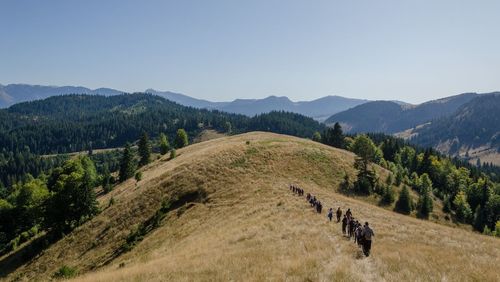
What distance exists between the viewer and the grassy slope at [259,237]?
49.5 ft

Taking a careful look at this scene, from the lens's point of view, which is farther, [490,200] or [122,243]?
[490,200]

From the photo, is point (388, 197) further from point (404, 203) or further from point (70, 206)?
point (70, 206)

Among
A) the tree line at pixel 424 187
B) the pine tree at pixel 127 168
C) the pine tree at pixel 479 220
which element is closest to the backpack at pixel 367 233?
the tree line at pixel 424 187

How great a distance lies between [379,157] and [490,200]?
35089 mm

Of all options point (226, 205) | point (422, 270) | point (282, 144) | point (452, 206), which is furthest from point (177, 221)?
point (452, 206)

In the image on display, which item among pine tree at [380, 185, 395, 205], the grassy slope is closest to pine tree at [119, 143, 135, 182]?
the grassy slope

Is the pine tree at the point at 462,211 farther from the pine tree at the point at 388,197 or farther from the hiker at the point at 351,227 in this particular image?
the hiker at the point at 351,227

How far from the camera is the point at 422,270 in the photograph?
14102mm

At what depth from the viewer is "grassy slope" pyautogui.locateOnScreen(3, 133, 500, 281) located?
49.5ft

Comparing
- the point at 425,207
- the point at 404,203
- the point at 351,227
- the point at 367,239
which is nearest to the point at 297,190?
the point at 351,227

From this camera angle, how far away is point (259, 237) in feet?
82.3

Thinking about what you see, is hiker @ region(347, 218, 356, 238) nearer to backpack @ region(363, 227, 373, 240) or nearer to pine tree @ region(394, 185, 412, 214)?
backpack @ region(363, 227, 373, 240)

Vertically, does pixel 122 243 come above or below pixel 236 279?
below

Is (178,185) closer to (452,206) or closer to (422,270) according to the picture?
(422,270)
